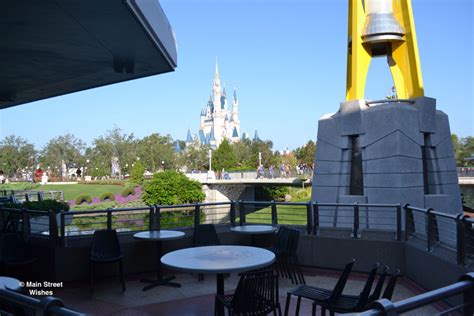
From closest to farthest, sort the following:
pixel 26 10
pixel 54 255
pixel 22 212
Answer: pixel 26 10 < pixel 54 255 < pixel 22 212

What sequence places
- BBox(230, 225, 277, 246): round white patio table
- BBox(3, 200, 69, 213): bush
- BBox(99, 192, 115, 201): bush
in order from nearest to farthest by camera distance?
BBox(230, 225, 277, 246): round white patio table < BBox(3, 200, 69, 213): bush < BBox(99, 192, 115, 201): bush

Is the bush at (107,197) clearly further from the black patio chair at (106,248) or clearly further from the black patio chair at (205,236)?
the black patio chair at (106,248)

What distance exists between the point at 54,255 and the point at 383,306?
26.2 ft

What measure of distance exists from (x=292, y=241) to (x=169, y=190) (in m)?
32.7

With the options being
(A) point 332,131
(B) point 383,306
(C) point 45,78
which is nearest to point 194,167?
(A) point 332,131

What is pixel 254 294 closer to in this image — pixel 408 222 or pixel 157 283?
pixel 157 283

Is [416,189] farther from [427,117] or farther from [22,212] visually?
[22,212]

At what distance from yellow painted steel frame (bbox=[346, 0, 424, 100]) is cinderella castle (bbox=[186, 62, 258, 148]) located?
466 ft

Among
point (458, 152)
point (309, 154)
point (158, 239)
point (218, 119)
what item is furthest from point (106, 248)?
point (218, 119)

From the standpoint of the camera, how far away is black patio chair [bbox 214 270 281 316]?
16.8ft

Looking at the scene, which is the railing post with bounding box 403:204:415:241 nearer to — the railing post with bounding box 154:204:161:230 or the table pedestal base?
the table pedestal base

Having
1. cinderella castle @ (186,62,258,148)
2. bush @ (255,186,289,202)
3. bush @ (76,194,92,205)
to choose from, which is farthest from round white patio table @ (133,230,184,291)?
cinderella castle @ (186,62,258,148)

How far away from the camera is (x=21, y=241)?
832cm

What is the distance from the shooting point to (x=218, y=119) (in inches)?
6491
